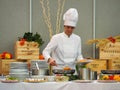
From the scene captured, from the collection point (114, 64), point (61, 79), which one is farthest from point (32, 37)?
point (61, 79)

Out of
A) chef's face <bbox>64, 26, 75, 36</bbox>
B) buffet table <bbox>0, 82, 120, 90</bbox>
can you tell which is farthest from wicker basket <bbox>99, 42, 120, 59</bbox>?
buffet table <bbox>0, 82, 120, 90</bbox>

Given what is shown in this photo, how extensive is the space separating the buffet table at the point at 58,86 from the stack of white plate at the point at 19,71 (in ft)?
0.88

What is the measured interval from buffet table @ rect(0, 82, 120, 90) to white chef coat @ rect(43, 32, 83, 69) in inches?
44.5

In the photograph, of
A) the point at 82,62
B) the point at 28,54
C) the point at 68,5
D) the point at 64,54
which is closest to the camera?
the point at 82,62

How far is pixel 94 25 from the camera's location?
6496mm

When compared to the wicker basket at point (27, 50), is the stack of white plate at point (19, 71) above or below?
below

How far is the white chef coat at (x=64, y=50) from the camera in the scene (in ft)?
14.6

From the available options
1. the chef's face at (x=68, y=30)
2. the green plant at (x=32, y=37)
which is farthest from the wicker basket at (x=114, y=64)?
the chef's face at (x=68, y=30)

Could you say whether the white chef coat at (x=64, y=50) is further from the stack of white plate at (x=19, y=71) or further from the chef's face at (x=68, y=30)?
the stack of white plate at (x=19, y=71)

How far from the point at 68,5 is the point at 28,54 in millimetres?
1233

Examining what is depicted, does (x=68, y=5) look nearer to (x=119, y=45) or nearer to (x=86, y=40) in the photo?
(x=86, y=40)

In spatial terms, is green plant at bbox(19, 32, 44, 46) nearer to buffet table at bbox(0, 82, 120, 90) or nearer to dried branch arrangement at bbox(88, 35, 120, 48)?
dried branch arrangement at bbox(88, 35, 120, 48)

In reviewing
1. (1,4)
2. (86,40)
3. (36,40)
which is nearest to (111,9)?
(86,40)

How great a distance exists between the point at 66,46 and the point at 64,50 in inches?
2.9
